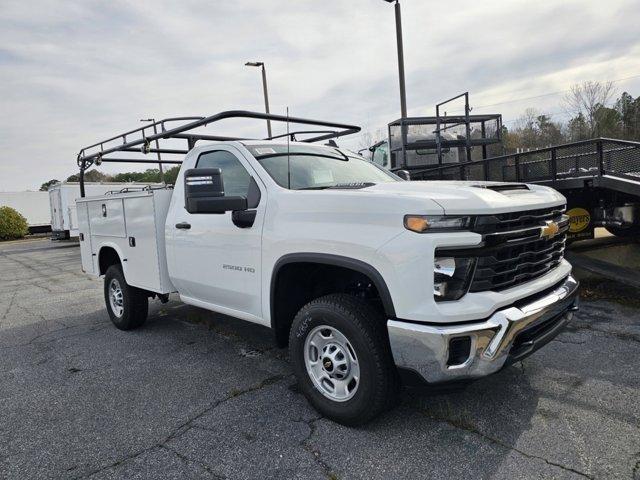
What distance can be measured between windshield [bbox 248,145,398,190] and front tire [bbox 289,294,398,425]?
977mm

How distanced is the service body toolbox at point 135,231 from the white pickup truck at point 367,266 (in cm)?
34

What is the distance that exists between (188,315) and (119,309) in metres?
0.86

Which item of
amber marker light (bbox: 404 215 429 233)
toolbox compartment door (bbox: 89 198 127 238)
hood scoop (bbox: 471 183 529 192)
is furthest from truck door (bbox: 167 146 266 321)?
hood scoop (bbox: 471 183 529 192)

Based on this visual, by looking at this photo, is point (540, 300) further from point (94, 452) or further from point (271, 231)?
point (94, 452)

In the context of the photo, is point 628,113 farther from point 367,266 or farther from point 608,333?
point 367,266

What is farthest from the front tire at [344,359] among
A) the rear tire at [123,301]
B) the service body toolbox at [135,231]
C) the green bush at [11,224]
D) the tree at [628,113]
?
the tree at [628,113]

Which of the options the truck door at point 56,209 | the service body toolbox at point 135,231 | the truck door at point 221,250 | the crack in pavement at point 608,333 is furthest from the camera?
the truck door at point 56,209

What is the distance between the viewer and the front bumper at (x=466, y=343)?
2.57 m

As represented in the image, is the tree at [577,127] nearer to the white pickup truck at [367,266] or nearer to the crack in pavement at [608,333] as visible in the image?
the crack in pavement at [608,333]

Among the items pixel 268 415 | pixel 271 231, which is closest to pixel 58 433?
pixel 268 415

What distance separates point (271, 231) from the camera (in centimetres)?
346

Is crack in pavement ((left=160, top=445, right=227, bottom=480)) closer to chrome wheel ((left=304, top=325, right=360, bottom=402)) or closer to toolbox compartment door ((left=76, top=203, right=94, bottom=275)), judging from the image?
chrome wheel ((left=304, top=325, right=360, bottom=402))

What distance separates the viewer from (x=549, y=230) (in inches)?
123

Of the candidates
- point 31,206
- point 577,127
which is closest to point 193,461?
point 31,206
